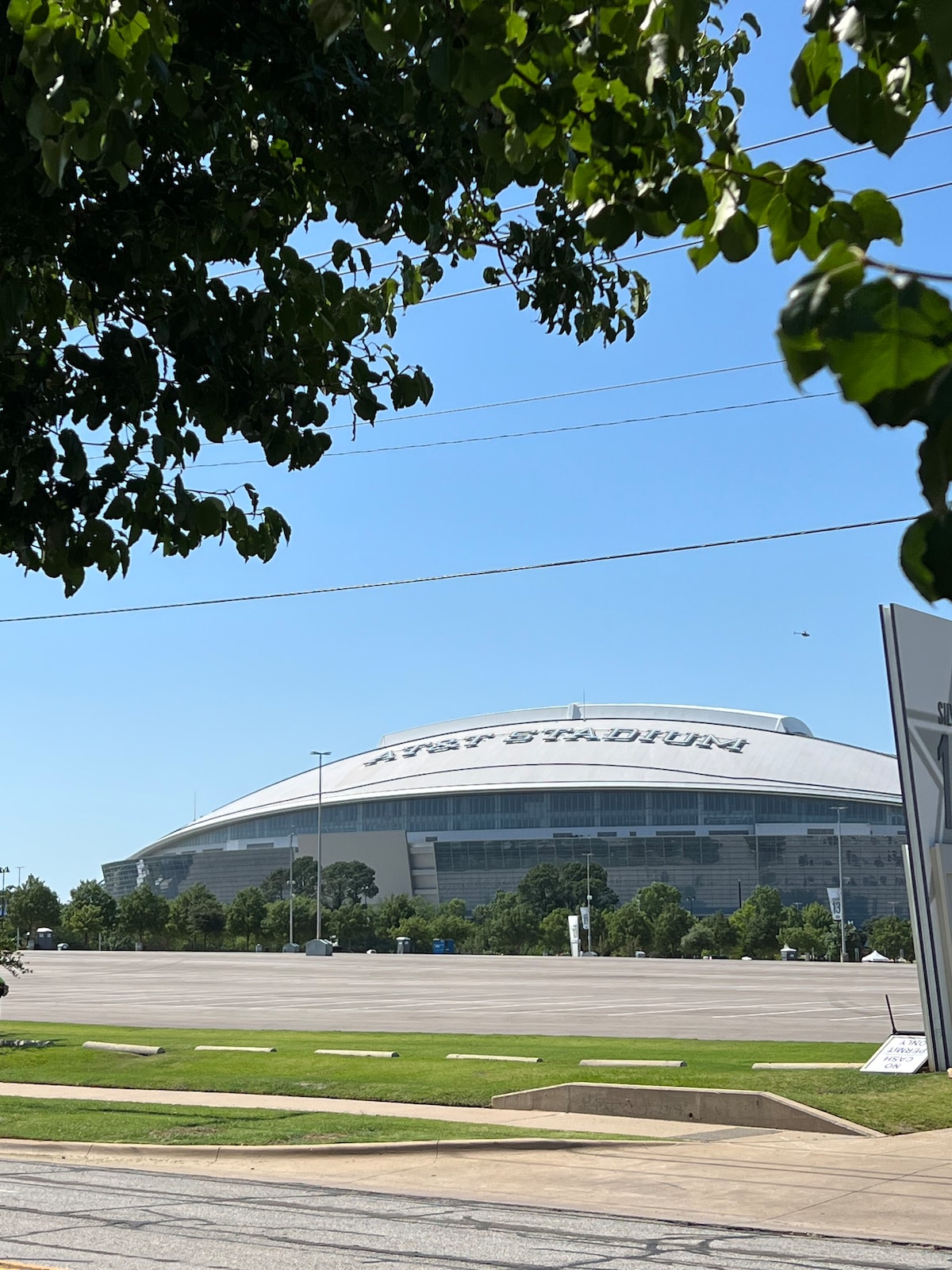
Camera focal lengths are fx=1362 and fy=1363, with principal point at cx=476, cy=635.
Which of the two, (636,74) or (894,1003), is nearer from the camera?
(636,74)

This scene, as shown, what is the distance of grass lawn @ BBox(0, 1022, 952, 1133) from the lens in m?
16.4

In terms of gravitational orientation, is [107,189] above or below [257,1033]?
above

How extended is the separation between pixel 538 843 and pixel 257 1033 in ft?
341

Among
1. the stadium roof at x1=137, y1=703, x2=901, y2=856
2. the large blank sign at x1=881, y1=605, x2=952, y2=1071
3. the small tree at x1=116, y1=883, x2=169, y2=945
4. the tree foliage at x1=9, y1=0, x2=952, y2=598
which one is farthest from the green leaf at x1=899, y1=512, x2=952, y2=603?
the stadium roof at x1=137, y1=703, x2=901, y2=856

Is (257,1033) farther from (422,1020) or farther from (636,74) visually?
(636,74)

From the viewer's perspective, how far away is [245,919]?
342 ft

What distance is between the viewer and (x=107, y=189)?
5848mm

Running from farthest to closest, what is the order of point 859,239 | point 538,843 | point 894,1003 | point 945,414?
1. point 538,843
2. point 894,1003
3. point 859,239
4. point 945,414

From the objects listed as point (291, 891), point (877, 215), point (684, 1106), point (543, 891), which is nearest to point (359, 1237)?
point (684, 1106)

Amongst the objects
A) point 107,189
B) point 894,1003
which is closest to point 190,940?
point 894,1003

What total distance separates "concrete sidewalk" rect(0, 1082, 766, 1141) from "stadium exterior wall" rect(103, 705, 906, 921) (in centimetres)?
10600

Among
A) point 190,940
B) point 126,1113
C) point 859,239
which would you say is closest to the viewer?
point 859,239

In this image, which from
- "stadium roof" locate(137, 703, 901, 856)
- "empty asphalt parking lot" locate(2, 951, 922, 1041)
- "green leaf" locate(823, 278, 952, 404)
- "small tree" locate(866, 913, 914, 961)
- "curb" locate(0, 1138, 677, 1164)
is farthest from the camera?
"stadium roof" locate(137, 703, 901, 856)

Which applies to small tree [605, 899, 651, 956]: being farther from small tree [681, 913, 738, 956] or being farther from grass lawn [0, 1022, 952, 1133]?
grass lawn [0, 1022, 952, 1133]
